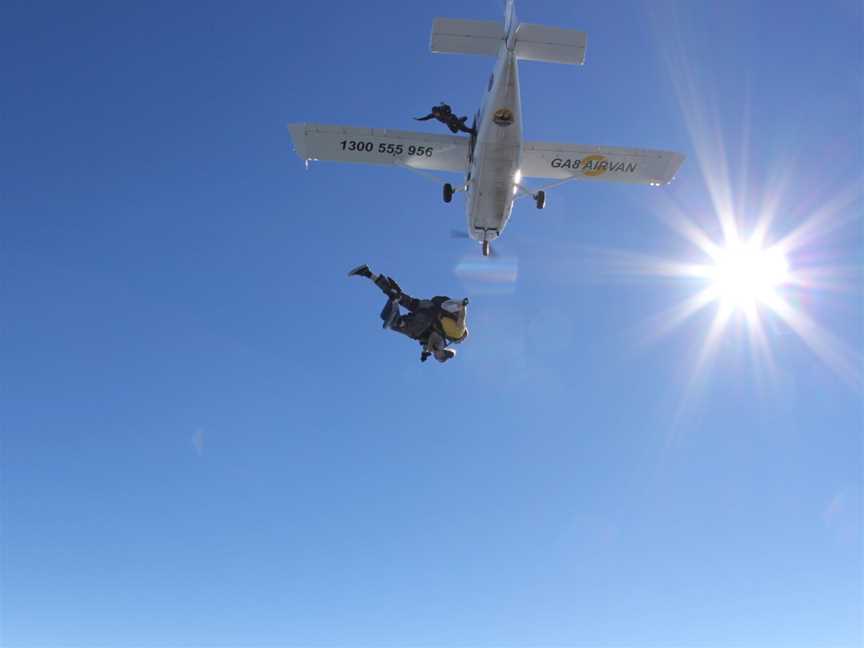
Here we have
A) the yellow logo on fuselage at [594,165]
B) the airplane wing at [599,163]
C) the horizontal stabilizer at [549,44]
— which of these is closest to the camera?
the horizontal stabilizer at [549,44]

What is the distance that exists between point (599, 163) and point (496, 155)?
8404mm

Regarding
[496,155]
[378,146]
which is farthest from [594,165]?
[378,146]

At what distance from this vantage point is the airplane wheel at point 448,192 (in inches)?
936

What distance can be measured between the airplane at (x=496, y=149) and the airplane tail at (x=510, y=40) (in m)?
→ 0.03

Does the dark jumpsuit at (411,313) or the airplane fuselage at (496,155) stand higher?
the airplane fuselage at (496,155)

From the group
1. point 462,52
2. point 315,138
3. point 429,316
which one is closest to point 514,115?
point 462,52

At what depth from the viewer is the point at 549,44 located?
818 inches

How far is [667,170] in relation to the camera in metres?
27.3

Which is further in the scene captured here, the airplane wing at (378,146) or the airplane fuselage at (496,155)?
the airplane wing at (378,146)

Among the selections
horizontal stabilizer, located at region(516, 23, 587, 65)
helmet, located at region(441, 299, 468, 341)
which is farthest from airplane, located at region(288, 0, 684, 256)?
helmet, located at region(441, 299, 468, 341)

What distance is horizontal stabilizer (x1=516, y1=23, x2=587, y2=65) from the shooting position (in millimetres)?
20625

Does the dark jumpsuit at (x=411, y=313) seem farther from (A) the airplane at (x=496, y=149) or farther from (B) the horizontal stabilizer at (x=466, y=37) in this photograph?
(B) the horizontal stabilizer at (x=466, y=37)

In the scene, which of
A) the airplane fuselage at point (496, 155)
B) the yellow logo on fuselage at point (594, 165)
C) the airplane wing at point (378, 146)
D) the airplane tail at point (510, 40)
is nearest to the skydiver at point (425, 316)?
the airplane fuselage at point (496, 155)

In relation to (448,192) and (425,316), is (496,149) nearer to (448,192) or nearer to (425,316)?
(448,192)
